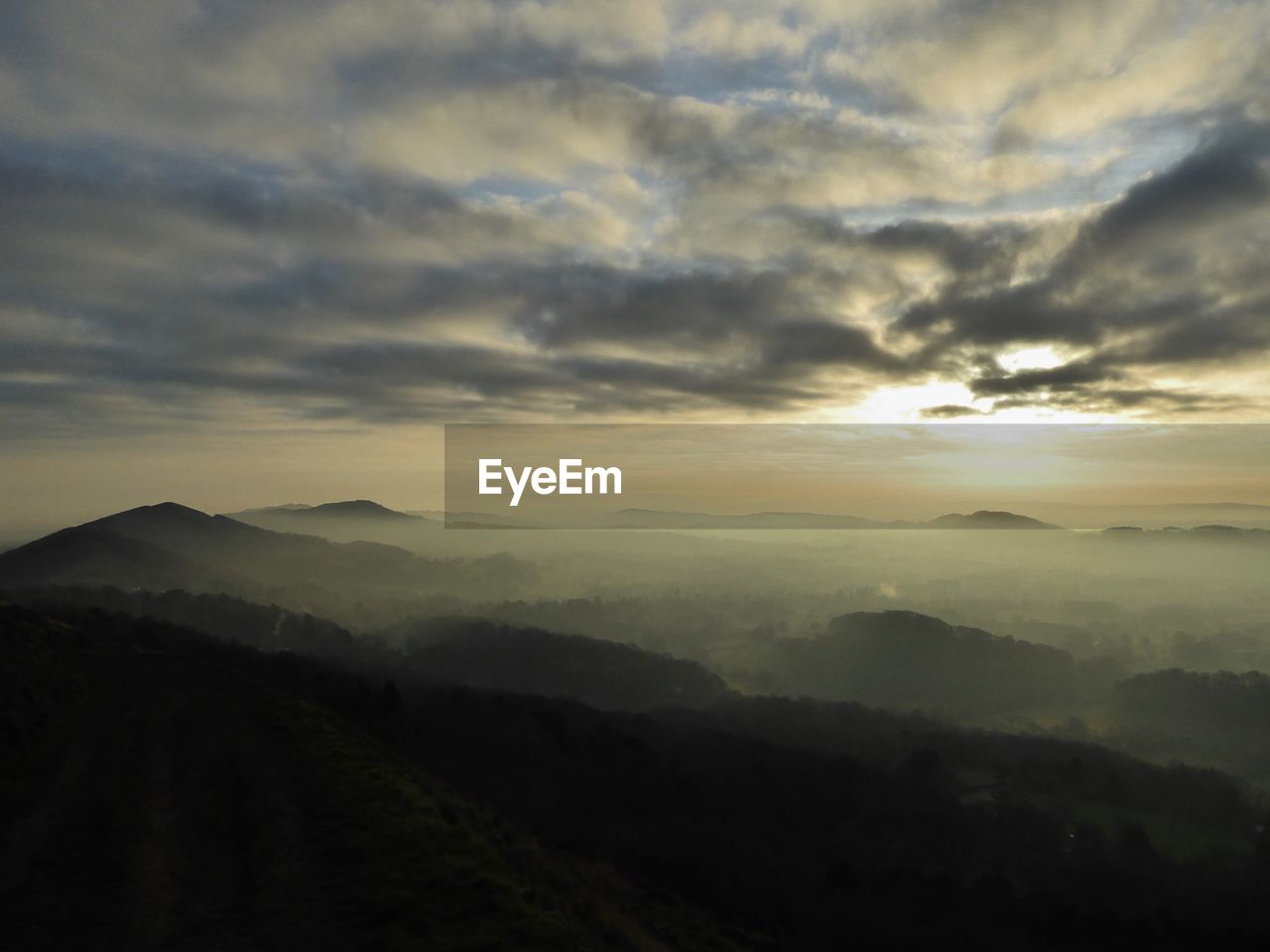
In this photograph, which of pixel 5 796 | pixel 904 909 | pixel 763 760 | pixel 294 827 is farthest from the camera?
pixel 763 760

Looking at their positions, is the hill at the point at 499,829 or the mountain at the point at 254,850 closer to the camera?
the mountain at the point at 254,850

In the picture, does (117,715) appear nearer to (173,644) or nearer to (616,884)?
(616,884)

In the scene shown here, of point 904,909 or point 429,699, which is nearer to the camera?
point 904,909

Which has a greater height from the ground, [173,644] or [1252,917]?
[173,644]

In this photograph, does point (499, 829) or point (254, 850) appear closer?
point (254, 850)

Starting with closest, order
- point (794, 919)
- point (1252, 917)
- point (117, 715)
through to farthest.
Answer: point (117, 715) → point (794, 919) → point (1252, 917)

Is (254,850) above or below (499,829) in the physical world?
above

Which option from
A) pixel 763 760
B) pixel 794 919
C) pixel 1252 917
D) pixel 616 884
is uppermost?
pixel 616 884

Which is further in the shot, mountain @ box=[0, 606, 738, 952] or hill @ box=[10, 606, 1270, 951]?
hill @ box=[10, 606, 1270, 951]

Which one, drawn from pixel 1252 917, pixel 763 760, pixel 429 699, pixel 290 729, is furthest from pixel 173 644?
pixel 1252 917
